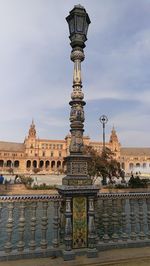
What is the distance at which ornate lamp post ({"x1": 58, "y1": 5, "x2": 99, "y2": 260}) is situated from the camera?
15.6ft

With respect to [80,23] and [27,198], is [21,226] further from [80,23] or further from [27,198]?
[80,23]

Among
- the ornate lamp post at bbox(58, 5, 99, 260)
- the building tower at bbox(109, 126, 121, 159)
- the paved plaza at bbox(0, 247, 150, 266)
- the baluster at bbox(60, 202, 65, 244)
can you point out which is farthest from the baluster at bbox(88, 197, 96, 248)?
the building tower at bbox(109, 126, 121, 159)

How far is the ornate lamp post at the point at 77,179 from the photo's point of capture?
474 cm

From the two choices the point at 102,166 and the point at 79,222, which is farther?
the point at 102,166

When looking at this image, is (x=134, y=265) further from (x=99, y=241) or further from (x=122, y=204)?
(x=122, y=204)

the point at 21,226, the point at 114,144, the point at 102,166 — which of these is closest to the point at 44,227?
the point at 21,226

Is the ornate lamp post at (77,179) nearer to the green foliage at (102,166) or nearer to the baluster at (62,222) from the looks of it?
the baluster at (62,222)

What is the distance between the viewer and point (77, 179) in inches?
199

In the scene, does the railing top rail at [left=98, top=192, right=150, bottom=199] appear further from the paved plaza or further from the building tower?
the building tower

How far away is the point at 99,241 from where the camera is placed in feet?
16.8

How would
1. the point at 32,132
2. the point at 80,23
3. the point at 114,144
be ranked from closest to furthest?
1. the point at 80,23
2. the point at 32,132
3. the point at 114,144

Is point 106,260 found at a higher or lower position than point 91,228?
lower

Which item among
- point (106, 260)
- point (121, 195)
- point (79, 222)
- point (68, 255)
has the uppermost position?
point (121, 195)

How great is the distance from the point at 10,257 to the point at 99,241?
179 cm
